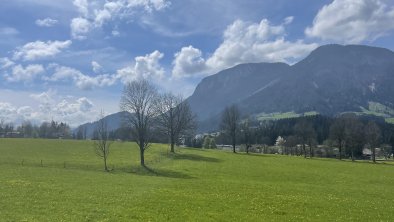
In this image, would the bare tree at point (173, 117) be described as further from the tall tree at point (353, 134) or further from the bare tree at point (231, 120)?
the tall tree at point (353, 134)

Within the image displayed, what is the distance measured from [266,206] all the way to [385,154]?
575 feet

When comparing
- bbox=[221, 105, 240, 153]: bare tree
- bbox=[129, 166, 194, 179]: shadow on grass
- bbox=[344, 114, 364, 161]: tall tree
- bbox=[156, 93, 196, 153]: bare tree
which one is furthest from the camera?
bbox=[221, 105, 240, 153]: bare tree

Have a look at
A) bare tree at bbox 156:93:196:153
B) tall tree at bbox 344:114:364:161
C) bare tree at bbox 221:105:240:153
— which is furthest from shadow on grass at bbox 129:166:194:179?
tall tree at bbox 344:114:364:161

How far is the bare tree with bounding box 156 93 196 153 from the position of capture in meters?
110

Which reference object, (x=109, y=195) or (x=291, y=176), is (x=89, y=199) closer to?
(x=109, y=195)

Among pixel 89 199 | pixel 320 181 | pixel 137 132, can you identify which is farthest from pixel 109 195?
pixel 137 132

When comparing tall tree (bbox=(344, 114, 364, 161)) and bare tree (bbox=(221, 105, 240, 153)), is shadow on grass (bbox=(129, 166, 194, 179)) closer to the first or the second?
bare tree (bbox=(221, 105, 240, 153))

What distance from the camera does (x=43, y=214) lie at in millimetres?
23797

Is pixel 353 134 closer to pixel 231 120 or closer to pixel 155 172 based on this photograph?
pixel 231 120

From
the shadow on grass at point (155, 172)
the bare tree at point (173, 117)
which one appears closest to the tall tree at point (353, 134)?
the bare tree at point (173, 117)

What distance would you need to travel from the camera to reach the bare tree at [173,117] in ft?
362

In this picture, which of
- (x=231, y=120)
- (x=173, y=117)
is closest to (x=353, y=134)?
(x=231, y=120)

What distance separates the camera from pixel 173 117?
111 meters

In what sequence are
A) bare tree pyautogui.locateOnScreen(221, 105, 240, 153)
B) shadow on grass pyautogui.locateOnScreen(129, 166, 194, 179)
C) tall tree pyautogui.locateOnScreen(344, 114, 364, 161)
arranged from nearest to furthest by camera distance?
shadow on grass pyautogui.locateOnScreen(129, 166, 194, 179)
tall tree pyautogui.locateOnScreen(344, 114, 364, 161)
bare tree pyautogui.locateOnScreen(221, 105, 240, 153)
